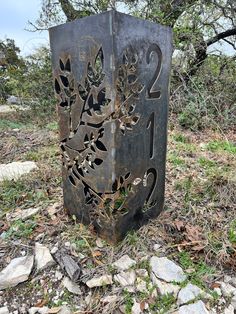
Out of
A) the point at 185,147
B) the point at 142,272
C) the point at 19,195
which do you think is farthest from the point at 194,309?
the point at 185,147

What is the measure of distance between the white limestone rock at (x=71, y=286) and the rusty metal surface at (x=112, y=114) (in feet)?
1.05

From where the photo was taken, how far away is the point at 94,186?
154cm

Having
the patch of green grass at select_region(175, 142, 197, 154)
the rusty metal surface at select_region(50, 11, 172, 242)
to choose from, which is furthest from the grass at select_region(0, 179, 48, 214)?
the patch of green grass at select_region(175, 142, 197, 154)

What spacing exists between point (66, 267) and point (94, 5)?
16.2ft

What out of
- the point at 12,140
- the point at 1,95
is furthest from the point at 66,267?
the point at 1,95

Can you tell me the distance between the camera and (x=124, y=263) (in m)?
1.45

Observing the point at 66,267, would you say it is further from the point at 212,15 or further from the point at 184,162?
the point at 212,15

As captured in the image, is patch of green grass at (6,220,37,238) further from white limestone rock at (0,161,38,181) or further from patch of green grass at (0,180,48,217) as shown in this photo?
white limestone rock at (0,161,38,181)

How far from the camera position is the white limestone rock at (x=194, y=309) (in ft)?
3.98

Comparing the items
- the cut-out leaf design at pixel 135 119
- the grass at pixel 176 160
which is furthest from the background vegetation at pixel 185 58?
the cut-out leaf design at pixel 135 119

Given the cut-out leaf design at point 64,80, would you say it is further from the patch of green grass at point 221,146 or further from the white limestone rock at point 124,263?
the patch of green grass at point 221,146

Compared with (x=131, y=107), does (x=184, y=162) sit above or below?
below

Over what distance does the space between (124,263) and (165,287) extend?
0.25 metres

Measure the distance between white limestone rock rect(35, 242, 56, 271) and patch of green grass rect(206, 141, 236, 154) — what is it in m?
2.41
